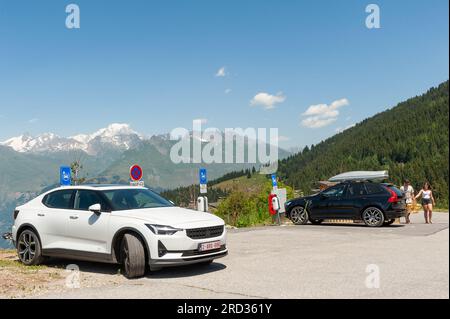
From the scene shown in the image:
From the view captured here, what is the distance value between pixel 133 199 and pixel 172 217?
1320mm

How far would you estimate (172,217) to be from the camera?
8414 millimetres

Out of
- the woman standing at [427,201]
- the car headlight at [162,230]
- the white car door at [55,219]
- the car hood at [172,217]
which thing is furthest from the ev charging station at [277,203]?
the car headlight at [162,230]

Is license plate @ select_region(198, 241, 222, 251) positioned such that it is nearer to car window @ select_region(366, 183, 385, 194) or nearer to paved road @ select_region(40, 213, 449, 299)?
paved road @ select_region(40, 213, 449, 299)

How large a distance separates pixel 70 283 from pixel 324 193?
39.9ft

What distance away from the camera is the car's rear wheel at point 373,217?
16938mm

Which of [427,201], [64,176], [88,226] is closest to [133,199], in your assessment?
[88,226]

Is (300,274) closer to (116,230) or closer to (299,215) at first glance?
(116,230)

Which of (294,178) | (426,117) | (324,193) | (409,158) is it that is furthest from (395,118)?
(324,193)

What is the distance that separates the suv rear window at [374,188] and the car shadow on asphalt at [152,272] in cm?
933

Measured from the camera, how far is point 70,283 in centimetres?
785

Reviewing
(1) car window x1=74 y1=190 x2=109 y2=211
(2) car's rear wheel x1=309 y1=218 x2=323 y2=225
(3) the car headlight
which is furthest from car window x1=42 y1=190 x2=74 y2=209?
(2) car's rear wheel x1=309 y1=218 x2=323 y2=225

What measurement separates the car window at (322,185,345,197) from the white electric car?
969cm
